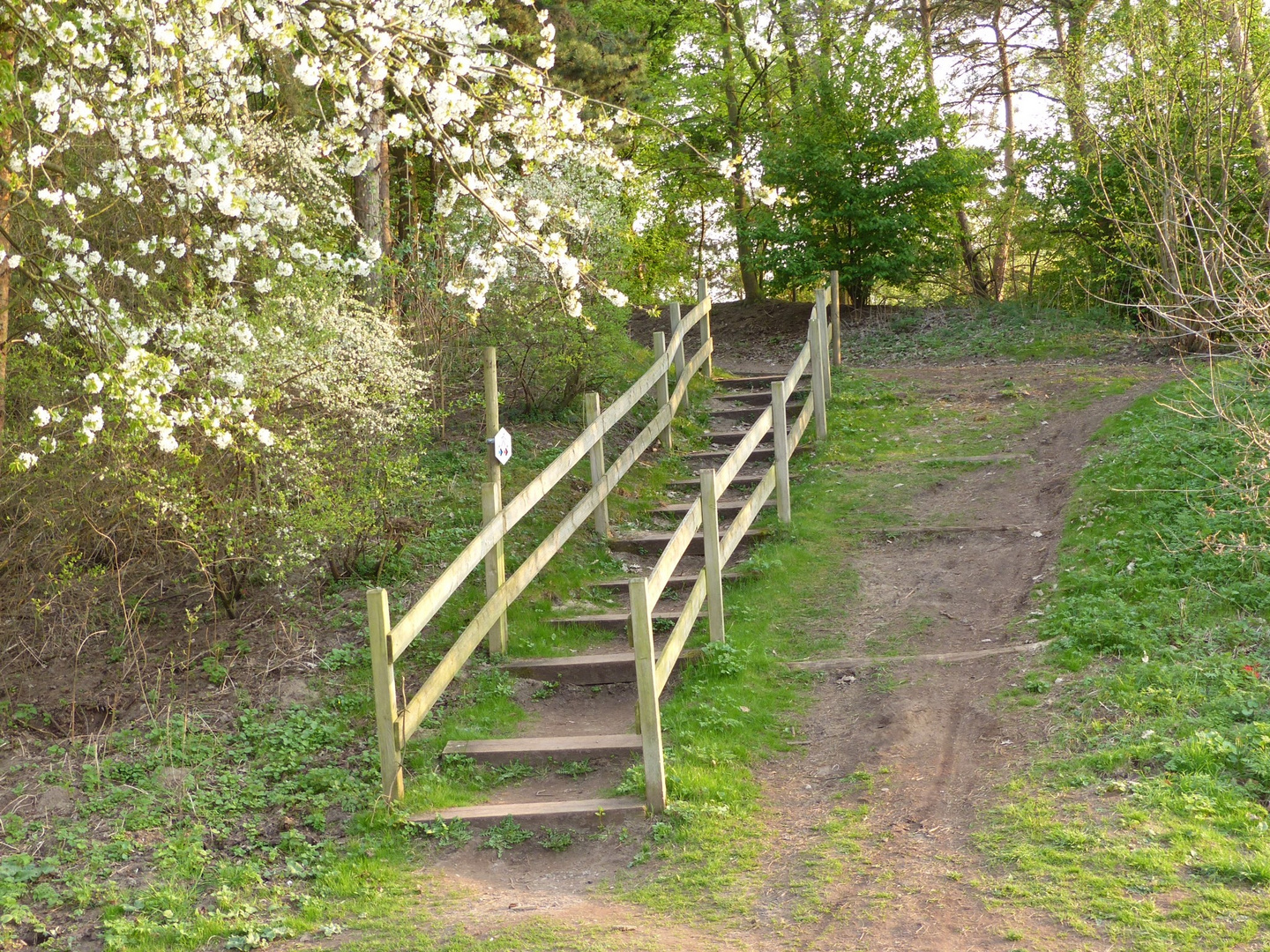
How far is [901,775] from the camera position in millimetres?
6016

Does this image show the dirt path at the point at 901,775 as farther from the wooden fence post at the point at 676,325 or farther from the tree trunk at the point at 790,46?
the tree trunk at the point at 790,46

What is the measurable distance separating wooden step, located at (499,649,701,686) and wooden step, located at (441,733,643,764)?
91 cm

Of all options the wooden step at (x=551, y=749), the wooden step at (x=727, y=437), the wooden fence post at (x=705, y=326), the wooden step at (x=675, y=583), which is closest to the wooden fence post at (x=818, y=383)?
the wooden step at (x=727, y=437)

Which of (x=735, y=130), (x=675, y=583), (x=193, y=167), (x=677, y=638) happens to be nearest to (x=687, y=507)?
(x=675, y=583)

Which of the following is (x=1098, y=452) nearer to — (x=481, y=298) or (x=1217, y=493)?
(x=1217, y=493)

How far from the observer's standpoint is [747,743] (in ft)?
21.3

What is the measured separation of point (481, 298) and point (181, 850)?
3536mm

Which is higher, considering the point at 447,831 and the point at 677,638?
the point at 677,638

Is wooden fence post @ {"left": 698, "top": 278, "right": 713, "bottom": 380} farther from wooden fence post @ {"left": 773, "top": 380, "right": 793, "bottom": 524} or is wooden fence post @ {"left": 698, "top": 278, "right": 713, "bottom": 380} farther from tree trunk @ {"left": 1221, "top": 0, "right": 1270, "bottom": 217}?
tree trunk @ {"left": 1221, "top": 0, "right": 1270, "bottom": 217}

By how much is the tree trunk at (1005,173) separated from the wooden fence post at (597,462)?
39.7 feet

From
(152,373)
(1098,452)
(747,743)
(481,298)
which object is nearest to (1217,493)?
(1098,452)

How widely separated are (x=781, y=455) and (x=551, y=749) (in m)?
4.35

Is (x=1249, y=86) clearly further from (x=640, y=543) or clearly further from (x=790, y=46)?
(x=790, y=46)

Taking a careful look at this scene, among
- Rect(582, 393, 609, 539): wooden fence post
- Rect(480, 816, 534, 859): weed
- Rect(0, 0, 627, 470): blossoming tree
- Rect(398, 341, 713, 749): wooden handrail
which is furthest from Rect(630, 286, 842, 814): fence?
Rect(0, 0, 627, 470): blossoming tree
